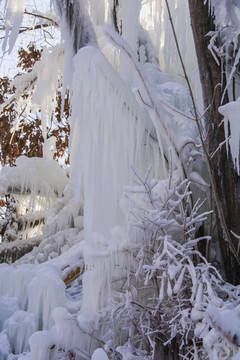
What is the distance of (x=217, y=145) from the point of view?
2.98 m

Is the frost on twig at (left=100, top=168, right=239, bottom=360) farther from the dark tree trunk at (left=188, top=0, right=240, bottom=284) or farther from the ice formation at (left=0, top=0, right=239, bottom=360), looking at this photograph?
the dark tree trunk at (left=188, top=0, right=240, bottom=284)

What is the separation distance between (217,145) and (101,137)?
93 cm

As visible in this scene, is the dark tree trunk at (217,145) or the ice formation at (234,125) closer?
the ice formation at (234,125)

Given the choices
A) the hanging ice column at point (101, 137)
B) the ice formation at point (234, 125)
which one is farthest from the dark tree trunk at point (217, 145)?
the hanging ice column at point (101, 137)

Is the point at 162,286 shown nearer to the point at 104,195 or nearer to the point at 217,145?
the point at 104,195

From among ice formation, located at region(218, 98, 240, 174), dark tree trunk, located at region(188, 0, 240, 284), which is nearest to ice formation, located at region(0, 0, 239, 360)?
ice formation, located at region(218, 98, 240, 174)

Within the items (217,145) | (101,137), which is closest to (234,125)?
(217,145)

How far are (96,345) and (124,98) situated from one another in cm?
187

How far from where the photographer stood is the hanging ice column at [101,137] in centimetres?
287

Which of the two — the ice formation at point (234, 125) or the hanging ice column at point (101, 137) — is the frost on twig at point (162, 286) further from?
the ice formation at point (234, 125)

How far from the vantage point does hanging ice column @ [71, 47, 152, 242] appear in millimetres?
2867

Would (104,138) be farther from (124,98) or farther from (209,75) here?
(209,75)

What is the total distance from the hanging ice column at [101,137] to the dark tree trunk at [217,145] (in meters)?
0.63

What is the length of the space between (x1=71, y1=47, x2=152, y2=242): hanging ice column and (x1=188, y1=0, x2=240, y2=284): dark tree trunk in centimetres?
63
